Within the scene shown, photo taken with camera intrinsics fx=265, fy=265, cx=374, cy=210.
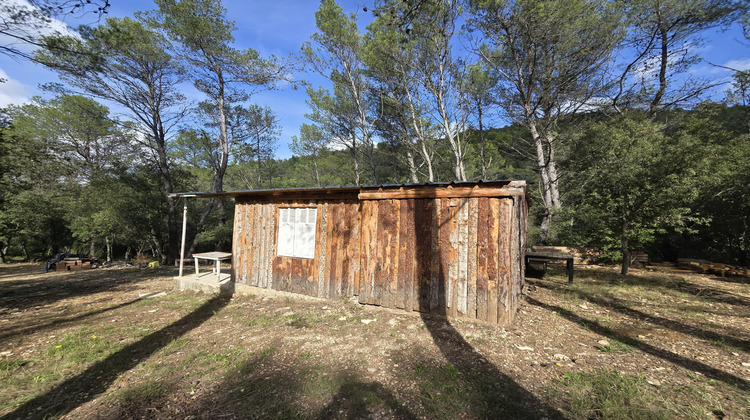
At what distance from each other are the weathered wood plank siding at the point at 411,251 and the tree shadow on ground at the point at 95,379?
93.0 inches

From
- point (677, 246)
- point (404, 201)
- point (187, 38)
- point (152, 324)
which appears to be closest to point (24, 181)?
point (187, 38)

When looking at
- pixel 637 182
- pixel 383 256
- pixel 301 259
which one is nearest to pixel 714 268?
pixel 637 182

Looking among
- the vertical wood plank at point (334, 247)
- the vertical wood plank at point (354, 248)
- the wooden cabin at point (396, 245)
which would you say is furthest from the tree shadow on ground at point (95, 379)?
the vertical wood plank at point (354, 248)

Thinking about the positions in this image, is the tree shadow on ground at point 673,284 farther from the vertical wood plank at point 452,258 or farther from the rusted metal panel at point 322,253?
the rusted metal panel at point 322,253

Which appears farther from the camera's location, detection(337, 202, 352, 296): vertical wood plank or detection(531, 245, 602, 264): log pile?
detection(531, 245, 602, 264): log pile

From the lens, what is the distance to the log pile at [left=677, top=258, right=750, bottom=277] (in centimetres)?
834

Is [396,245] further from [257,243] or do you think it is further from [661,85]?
[661,85]

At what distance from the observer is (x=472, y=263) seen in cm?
455

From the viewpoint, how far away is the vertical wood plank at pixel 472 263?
4.52 metres

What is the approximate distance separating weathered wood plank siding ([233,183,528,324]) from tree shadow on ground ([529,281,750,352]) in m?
2.13

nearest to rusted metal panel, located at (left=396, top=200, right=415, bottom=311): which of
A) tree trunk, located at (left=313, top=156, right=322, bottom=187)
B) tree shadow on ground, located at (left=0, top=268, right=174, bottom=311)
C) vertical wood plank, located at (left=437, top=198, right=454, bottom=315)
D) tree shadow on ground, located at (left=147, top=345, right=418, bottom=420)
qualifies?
vertical wood plank, located at (left=437, top=198, right=454, bottom=315)

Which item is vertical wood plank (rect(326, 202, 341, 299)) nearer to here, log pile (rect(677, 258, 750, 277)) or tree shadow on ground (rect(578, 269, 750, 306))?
tree shadow on ground (rect(578, 269, 750, 306))

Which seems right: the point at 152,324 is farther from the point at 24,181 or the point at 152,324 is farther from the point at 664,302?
the point at 24,181

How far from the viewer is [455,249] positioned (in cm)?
469
